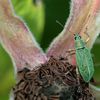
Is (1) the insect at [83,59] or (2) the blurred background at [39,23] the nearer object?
(1) the insect at [83,59]

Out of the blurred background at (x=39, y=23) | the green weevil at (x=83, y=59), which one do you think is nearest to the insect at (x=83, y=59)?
the green weevil at (x=83, y=59)

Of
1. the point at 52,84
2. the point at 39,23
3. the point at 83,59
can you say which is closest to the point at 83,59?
the point at 83,59

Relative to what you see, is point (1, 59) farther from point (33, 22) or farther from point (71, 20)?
point (71, 20)

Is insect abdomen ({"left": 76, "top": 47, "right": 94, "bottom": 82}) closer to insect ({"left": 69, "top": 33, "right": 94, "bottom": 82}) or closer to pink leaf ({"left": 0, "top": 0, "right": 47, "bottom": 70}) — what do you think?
insect ({"left": 69, "top": 33, "right": 94, "bottom": 82})

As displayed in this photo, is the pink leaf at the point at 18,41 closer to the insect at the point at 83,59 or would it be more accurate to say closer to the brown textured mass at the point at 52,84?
the brown textured mass at the point at 52,84

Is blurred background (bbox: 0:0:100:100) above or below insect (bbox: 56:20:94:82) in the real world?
above

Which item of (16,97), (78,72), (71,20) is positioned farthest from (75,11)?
(16,97)

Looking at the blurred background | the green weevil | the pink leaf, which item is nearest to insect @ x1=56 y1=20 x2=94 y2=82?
the green weevil
